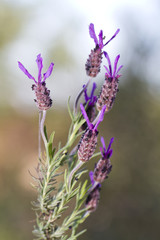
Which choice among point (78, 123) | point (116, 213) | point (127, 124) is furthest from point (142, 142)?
point (78, 123)

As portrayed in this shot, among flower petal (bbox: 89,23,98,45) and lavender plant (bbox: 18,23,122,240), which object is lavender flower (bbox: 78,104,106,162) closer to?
lavender plant (bbox: 18,23,122,240)

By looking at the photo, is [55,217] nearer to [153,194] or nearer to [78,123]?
[78,123]

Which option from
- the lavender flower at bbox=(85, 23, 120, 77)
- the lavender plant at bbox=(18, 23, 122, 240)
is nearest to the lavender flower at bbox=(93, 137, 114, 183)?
the lavender plant at bbox=(18, 23, 122, 240)

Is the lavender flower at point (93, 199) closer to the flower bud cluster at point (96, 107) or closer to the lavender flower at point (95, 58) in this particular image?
the flower bud cluster at point (96, 107)

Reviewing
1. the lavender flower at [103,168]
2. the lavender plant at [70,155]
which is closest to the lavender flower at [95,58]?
the lavender plant at [70,155]

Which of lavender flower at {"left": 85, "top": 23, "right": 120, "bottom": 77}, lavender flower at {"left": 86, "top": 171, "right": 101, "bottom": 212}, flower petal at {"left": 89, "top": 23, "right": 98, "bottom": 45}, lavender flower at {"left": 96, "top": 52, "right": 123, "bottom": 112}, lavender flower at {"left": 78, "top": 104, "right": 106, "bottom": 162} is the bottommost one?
lavender flower at {"left": 86, "top": 171, "right": 101, "bottom": 212}

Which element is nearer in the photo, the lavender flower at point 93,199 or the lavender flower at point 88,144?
the lavender flower at point 88,144

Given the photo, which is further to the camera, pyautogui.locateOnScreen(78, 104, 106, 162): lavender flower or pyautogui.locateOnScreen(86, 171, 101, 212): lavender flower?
pyautogui.locateOnScreen(86, 171, 101, 212): lavender flower

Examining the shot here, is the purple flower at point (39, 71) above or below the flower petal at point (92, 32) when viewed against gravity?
below

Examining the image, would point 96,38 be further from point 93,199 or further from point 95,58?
point 93,199

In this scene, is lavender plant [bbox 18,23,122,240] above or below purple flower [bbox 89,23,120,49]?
below

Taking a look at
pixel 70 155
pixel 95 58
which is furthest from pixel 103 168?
pixel 95 58
